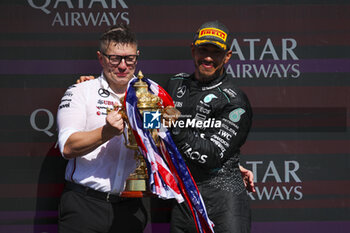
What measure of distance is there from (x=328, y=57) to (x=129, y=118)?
66.2 inches

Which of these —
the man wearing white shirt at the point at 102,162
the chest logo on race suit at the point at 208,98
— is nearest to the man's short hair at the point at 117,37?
the man wearing white shirt at the point at 102,162

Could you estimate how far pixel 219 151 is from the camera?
2.90 metres

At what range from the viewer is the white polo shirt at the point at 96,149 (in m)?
2.88

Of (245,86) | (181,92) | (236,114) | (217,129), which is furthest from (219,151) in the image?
(245,86)

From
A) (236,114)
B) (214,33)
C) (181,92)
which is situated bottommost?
(236,114)

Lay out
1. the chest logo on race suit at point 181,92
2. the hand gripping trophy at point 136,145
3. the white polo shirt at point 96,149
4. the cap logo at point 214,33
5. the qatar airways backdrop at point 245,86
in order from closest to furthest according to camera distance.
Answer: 1. the hand gripping trophy at point 136,145
2. the white polo shirt at point 96,149
3. the cap logo at point 214,33
4. the chest logo on race suit at point 181,92
5. the qatar airways backdrop at point 245,86

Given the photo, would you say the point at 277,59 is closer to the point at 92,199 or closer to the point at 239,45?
the point at 239,45

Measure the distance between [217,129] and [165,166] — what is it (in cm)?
40

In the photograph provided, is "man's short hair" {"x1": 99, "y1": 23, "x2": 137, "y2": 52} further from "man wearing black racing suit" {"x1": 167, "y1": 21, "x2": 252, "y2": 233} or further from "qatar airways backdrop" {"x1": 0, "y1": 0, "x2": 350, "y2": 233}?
"qatar airways backdrop" {"x1": 0, "y1": 0, "x2": 350, "y2": 233}

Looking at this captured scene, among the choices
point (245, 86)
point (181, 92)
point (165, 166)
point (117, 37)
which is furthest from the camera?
point (245, 86)

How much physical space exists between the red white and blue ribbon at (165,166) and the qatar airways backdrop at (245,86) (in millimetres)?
768

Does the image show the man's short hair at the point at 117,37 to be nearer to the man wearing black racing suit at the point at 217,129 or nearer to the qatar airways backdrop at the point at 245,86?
the man wearing black racing suit at the point at 217,129

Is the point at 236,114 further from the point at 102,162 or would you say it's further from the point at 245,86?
the point at 102,162

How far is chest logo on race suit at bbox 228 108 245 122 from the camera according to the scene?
9.71 feet
